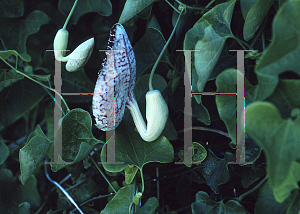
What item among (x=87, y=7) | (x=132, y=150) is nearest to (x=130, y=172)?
(x=132, y=150)

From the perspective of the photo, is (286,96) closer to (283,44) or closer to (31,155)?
(283,44)

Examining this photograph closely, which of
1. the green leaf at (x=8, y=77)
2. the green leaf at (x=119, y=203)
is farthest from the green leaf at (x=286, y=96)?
the green leaf at (x=8, y=77)

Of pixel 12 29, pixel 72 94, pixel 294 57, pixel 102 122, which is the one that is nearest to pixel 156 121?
pixel 102 122

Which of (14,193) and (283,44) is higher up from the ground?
(283,44)

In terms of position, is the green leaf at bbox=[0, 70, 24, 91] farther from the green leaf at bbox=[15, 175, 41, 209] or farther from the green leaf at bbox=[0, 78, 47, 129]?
the green leaf at bbox=[15, 175, 41, 209]

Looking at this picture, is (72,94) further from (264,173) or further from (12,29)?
(264,173)

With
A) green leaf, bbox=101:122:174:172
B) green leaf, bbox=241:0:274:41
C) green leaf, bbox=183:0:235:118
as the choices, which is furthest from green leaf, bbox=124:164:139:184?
green leaf, bbox=241:0:274:41
